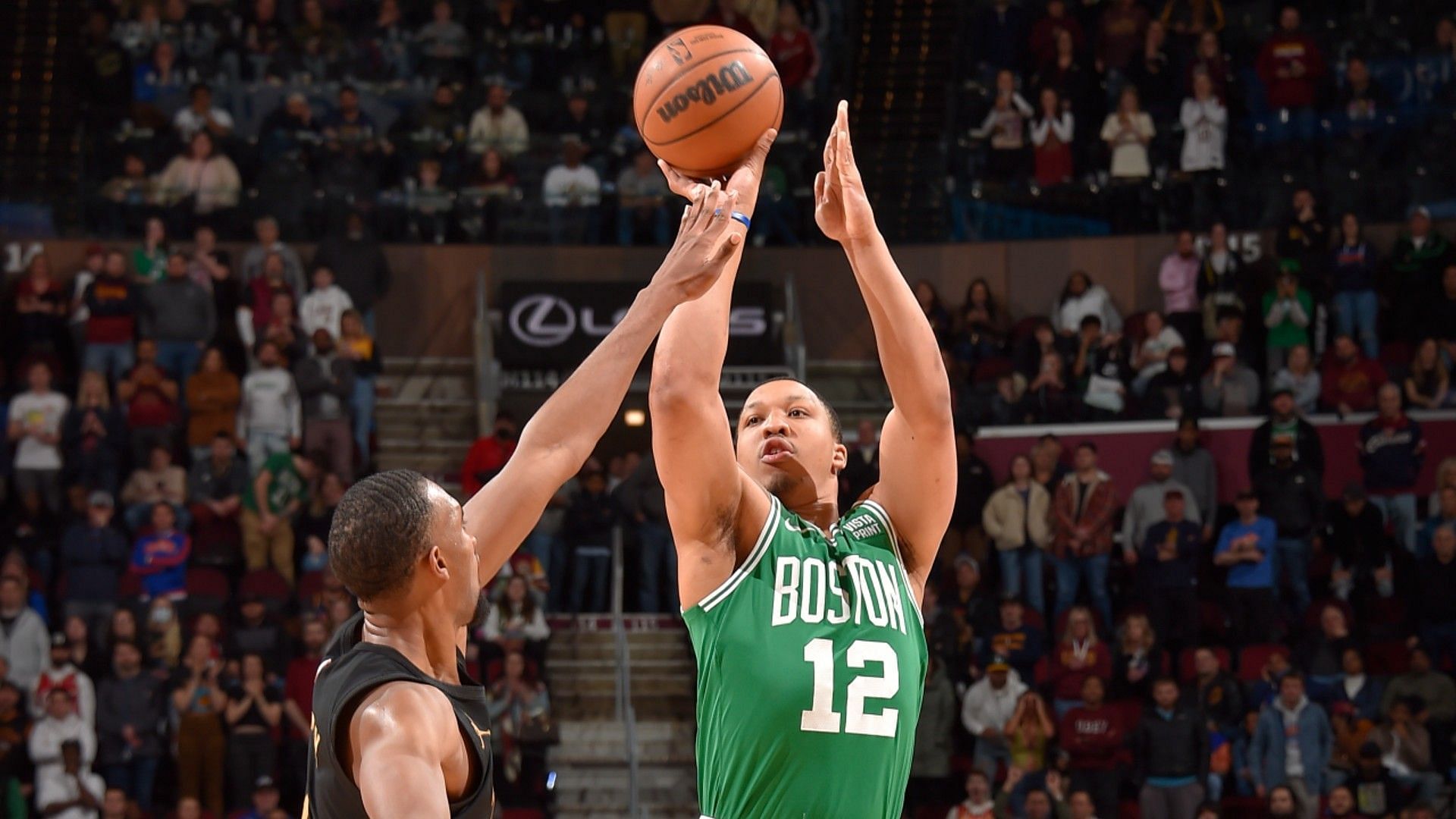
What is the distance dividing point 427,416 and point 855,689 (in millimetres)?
13225

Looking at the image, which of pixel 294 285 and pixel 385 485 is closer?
pixel 385 485

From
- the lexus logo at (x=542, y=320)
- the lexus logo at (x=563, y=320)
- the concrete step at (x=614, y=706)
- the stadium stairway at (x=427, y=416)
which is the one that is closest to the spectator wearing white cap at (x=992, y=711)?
the concrete step at (x=614, y=706)

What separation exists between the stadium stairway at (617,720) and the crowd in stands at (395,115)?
460 centimetres

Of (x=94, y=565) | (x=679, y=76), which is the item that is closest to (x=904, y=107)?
(x=94, y=565)

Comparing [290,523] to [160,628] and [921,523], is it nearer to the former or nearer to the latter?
[160,628]

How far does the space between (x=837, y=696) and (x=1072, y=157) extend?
13.7 metres

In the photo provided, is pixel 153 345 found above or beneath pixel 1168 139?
beneath

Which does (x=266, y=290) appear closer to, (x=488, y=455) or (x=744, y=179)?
(x=488, y=455)

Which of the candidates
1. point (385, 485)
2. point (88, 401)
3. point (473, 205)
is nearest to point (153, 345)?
point (88, 401)

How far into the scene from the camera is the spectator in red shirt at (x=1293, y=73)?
1812 cm

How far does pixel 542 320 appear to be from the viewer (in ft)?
58.3

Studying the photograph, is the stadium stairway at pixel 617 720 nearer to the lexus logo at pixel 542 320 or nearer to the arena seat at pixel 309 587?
the arena seat at pixel 309 587

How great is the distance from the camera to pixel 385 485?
373 centimetres

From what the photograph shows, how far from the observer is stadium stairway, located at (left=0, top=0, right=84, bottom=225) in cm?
1762
